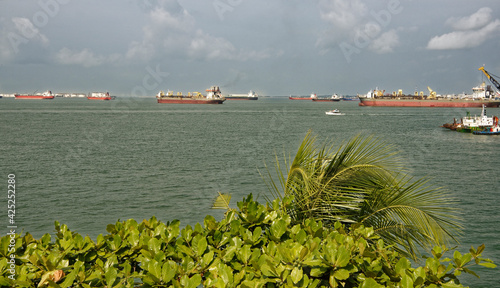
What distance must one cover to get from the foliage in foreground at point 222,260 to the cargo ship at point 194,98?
168 meters

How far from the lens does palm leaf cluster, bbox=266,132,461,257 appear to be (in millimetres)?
4621

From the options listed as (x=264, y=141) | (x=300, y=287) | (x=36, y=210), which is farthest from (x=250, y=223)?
(x=264, y=141)

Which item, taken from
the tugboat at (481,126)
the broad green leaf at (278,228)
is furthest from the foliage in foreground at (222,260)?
the tugboat at (481,126)

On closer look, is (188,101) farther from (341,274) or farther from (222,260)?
(341,274)

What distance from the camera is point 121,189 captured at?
71.7ft

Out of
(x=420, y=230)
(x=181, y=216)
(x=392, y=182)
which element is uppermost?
(x=392, y=182)

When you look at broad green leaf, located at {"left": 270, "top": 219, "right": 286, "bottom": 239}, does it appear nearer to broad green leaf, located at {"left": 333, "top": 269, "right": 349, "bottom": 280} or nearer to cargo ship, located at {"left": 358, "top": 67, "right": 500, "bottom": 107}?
broad green leaf, located at {"left": 333, "top": 269, "right": 349, "bottom": 280}

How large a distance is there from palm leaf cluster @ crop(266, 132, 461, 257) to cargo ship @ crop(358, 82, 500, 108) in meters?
147

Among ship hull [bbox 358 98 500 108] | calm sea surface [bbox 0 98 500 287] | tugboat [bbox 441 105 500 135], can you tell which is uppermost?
ship hull [bbox 358 98 500 108]

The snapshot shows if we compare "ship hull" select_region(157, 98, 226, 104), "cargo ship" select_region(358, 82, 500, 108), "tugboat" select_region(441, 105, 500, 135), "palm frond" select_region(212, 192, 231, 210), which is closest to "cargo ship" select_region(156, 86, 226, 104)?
"ship hull" select_region(157, 98, 226, 104)

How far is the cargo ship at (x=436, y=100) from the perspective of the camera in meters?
136

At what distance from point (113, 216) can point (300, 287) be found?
51.0 feet

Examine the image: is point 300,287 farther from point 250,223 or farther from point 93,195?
point 93,195

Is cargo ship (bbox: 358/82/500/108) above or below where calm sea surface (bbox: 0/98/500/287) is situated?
above
